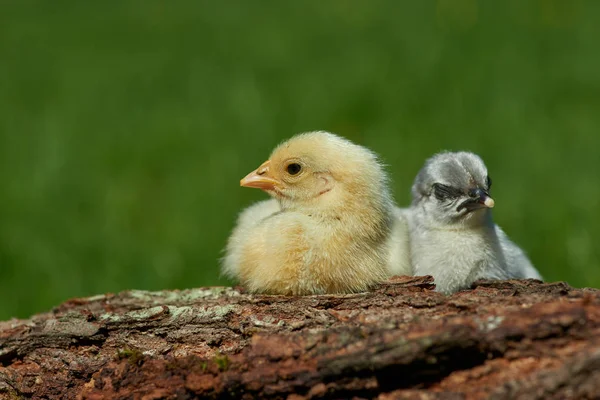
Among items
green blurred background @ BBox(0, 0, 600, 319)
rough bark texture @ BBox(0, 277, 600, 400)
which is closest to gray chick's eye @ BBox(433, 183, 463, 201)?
rough bark texture @ BBox(0, 277, 600, 400)

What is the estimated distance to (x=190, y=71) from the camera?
15.1 m

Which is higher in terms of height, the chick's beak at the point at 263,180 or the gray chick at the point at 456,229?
the chick's beak at the point at 263,180

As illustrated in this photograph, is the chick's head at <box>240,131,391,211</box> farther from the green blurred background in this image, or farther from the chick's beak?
the green blurred background

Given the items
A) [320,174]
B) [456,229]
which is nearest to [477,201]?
[456,229]

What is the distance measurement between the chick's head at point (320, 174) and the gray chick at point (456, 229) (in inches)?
18.3

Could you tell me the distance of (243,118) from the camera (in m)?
12.3

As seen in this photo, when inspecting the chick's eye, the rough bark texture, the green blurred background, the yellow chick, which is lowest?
the rough bark texture

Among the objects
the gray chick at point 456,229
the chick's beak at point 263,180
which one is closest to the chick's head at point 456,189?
the gray chick at point 456,229

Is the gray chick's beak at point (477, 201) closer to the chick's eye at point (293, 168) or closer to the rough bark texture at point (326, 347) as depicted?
the rough bark texture at point (326, 347)

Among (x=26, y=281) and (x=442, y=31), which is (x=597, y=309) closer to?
(x=26, y=281)

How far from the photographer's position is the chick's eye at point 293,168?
503 cm

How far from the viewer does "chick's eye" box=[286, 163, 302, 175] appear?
198 inches

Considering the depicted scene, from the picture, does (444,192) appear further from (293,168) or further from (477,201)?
(293,168)

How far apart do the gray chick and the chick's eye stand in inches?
35.5
